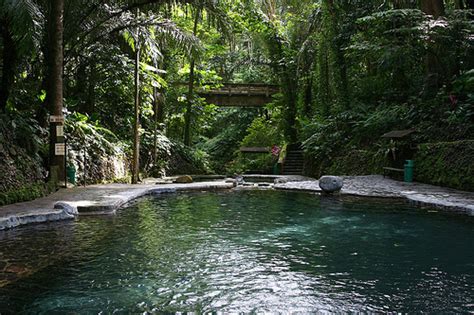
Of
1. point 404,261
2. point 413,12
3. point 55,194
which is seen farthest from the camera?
point 413,12

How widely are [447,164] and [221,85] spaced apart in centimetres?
1475

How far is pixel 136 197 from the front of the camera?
10.6 metres

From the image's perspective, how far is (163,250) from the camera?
574 cm

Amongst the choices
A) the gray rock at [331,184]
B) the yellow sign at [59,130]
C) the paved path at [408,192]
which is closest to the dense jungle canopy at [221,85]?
the yellow sign at [59,130]

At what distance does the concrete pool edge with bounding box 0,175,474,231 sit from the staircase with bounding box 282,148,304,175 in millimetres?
6438

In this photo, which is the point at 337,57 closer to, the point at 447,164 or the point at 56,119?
the point at 447,164

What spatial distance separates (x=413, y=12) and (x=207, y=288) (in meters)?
11.9

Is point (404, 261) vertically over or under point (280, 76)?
under

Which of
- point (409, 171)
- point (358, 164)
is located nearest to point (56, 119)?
point (409, 171)

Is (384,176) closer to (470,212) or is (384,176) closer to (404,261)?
(470,212)

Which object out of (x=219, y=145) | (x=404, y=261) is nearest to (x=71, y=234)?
(x=404, y=261)

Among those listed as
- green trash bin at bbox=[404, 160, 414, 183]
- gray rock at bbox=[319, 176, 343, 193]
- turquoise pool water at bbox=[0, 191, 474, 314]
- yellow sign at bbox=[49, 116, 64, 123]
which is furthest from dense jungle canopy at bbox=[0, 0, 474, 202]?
turquoise pool water at bbox=[0, 191, 474, 314]

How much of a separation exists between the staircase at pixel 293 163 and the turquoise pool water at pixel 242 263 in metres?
11.4

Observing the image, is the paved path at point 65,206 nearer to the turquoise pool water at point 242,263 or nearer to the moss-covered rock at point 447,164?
the turquoise pool water at point 242,263
